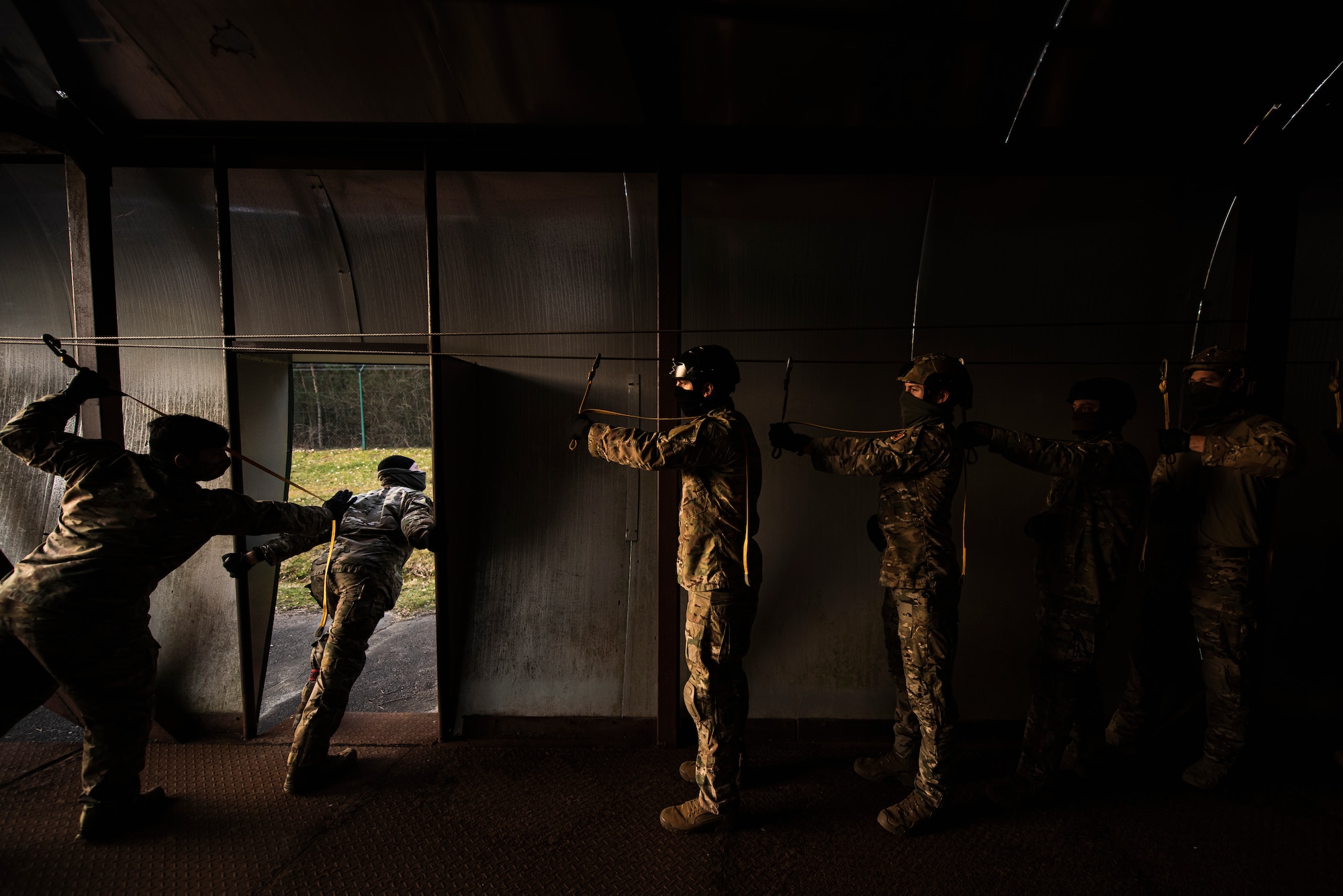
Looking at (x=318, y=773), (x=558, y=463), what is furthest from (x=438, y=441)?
(x=318, y=773)

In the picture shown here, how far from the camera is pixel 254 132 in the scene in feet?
9.20

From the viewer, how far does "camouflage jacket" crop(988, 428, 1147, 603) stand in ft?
7.79

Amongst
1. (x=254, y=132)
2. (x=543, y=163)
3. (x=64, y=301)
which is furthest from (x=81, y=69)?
(x=543, y=163)

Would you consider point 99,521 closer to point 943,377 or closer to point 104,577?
point 104,577

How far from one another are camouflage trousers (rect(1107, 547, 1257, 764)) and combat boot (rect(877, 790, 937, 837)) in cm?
128

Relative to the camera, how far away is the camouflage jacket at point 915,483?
239 cm

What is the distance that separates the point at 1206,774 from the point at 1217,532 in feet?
3.75

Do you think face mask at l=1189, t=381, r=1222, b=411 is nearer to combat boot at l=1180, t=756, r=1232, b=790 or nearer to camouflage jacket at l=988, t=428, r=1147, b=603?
camouflage jacket at l=988, t=428, r=1147, b=603

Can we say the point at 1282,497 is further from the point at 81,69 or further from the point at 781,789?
the point at 81,69

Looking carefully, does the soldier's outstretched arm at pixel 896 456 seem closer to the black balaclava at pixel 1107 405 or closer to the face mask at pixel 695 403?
the face mask at pixel 695 403

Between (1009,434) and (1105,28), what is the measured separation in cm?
179

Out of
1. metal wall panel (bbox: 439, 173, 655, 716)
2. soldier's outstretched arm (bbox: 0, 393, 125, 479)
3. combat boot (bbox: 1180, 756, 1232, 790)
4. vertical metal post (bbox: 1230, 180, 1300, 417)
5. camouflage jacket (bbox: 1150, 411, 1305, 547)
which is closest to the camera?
soldier's outstretched arm (bbox: 0, 393, 125, 479)

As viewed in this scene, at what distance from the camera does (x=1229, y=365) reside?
2.55 meters

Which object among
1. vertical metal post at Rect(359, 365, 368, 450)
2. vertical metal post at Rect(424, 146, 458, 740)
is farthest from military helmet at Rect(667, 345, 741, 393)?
vertical metal post at Rect(359, 365, 368, 450)
